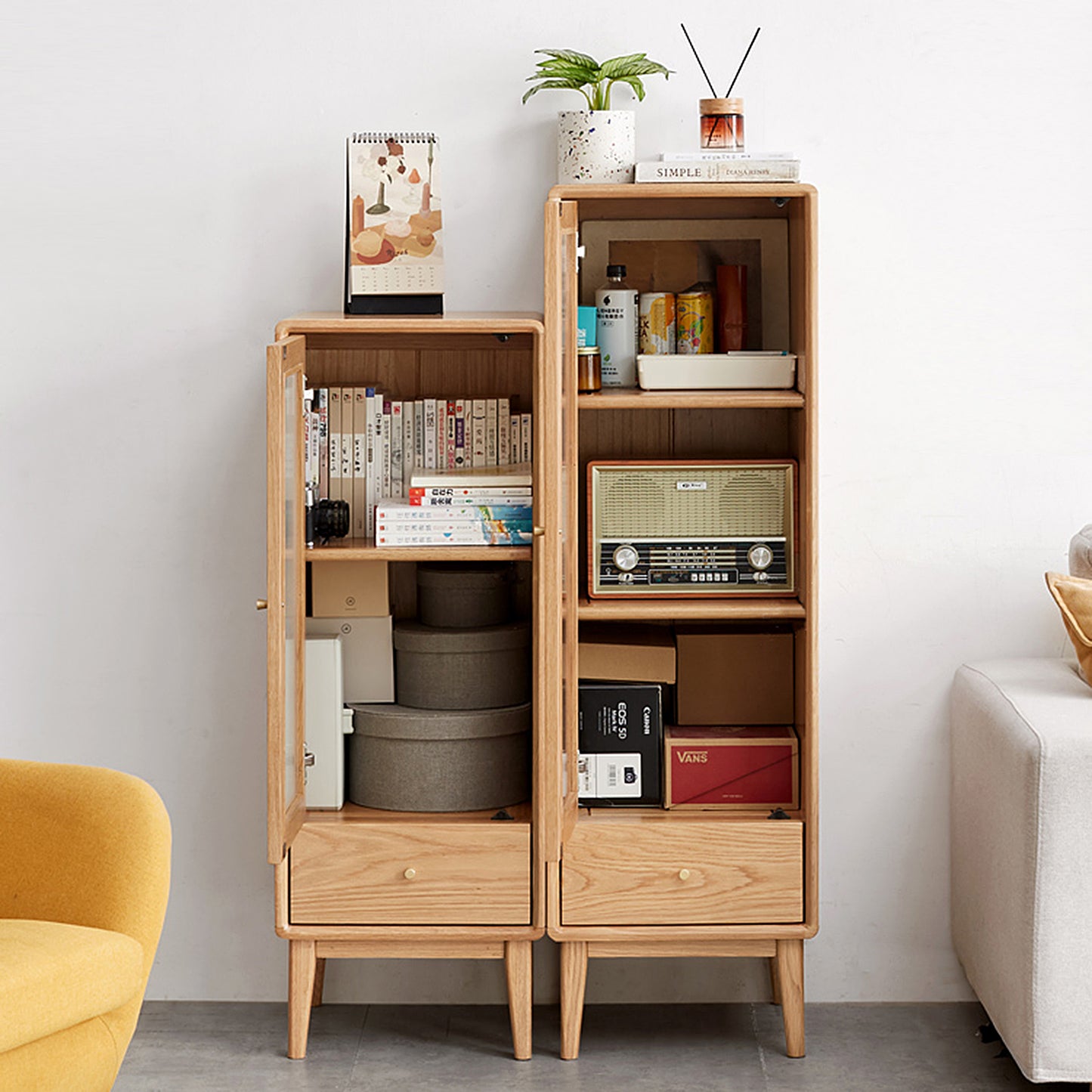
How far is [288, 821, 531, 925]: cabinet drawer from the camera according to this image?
8.18 feet

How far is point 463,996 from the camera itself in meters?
2.84

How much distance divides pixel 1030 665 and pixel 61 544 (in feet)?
6.36

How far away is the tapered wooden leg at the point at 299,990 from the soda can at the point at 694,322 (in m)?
1.31

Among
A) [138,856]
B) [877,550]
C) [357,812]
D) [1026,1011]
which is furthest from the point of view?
[877,550]

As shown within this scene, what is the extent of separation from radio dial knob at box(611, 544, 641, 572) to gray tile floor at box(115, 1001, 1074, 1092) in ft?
3.02

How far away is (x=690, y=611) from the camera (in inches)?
96.5

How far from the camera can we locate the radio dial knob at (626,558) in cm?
253

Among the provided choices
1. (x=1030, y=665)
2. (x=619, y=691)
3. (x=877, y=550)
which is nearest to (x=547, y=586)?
(x=619, y=691)

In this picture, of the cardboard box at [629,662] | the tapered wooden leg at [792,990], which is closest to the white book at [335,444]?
the cardboard box at [629,662]

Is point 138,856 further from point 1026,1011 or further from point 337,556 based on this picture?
point 1026,1011

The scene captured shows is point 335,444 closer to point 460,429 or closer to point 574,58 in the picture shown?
point 460,429

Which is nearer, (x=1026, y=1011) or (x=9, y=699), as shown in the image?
(x=1026, y=1011)

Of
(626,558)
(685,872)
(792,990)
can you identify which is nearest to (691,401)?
(626,558)

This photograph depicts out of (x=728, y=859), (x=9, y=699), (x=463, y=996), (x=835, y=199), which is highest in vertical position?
(x=835, y=199)
